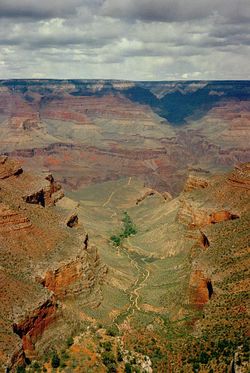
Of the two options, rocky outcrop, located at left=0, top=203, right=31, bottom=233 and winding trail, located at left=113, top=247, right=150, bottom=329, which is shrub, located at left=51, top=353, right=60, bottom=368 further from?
rocky outcrop, located at left=0, top=203, right=31, bottom=233

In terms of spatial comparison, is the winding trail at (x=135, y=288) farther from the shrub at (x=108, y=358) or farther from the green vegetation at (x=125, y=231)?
the shrub at (x=108, y=358)

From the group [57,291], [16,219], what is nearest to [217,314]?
[57,291]

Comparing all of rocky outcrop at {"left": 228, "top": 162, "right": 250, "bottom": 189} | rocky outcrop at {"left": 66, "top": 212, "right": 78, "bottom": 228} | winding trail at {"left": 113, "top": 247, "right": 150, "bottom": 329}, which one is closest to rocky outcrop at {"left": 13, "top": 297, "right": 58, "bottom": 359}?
winding trail at {"left": 113, "top": 247, "right": 150, "bottom": 329}

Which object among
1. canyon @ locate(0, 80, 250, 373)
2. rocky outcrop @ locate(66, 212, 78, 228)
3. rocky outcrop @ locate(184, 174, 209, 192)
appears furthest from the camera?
rocky outcrop @ locate(184, 174, 209, 192)

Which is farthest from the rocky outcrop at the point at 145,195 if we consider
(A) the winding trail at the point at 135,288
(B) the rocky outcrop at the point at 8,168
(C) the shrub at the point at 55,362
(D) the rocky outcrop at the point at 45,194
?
(C) the shrub at the point at 55,362

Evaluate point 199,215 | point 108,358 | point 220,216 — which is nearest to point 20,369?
point 108,358

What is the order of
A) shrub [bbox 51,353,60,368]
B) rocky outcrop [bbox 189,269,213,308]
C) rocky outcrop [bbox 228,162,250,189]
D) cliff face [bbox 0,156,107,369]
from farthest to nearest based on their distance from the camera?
rocky outcrop [bbox 228,162,250,189] → rocky outcrop [bbox 189,269,213,308] → cliff face [bbox 0,156,107,369] → shrub [bbox 51,353,60,368]

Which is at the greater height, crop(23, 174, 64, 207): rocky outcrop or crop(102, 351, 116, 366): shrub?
crop(102, 351, 116, 366): shrub
